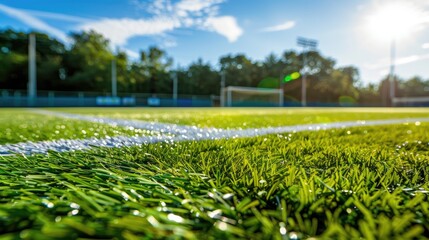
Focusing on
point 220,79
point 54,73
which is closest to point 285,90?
point 220,79

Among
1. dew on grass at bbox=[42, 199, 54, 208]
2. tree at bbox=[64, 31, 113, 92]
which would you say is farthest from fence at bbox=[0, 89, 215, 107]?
dew on grass at bbox=[42, 199, 54, 208]

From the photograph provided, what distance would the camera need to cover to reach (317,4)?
59.3 feet

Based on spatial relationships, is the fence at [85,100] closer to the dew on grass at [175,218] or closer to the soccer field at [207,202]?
the soccer field at [207,202]

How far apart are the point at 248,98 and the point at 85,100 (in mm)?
16500

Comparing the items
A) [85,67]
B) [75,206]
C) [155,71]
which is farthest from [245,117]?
[155,71]

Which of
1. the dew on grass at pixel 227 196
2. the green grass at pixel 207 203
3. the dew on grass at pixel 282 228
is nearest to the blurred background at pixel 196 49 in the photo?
the green grass at pixel 207 203

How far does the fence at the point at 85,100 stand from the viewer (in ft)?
65.8

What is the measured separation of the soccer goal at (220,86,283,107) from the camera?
93.5ft

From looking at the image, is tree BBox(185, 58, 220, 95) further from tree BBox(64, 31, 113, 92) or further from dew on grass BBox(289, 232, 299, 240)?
dew on grass BBox(289, 232, 299, 240)

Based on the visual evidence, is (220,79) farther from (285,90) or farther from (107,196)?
(107,196)

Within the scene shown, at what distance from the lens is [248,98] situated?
29516 millimetres

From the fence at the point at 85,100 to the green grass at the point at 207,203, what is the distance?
940 inches

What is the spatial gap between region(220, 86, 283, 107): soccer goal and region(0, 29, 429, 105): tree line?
11.6ft

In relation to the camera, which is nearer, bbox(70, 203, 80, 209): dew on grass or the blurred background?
bbox(70, 203, 80, 209): dew on grass
